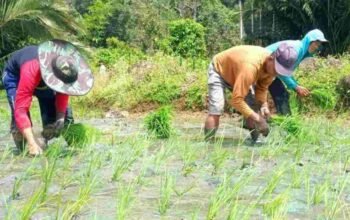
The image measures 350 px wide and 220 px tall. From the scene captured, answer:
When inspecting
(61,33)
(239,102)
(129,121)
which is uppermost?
(61,33)

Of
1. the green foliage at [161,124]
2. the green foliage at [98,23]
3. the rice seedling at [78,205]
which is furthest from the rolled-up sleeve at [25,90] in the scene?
the green foliage at [98,23]

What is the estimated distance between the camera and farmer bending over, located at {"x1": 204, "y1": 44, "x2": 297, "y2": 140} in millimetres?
5016

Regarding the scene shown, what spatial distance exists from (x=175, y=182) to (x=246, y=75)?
165 cm

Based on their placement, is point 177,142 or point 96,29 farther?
point 96,29

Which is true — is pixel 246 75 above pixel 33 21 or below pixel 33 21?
below

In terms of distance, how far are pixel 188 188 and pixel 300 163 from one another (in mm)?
1131

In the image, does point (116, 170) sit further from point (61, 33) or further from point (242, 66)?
point (61, 33)

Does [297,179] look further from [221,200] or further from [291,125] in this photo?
[291,125]

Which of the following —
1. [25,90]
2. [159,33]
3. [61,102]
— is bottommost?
[61,102]

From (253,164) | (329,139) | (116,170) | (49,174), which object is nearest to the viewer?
(49,174)

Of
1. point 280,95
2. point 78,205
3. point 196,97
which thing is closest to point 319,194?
point 78,205

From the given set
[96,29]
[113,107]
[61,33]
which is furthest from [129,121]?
Answer: [96,29]

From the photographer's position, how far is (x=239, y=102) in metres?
5.14

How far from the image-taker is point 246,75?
198 inches
